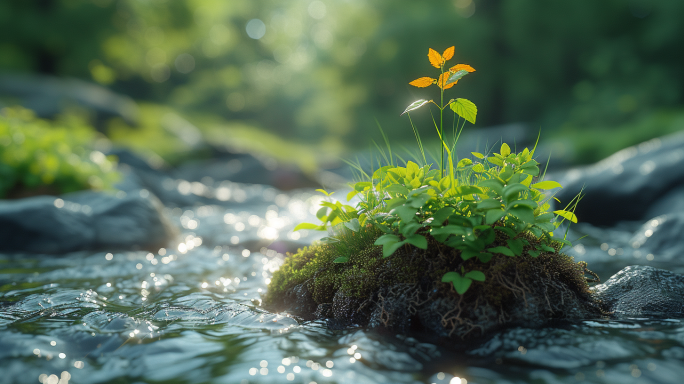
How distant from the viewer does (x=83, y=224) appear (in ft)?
16.5

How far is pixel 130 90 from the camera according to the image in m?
35.0

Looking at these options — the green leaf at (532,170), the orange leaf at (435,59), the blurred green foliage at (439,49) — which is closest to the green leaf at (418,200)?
the green leaf at (532,170)

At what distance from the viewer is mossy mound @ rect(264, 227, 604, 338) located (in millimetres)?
2271

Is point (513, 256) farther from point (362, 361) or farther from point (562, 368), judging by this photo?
point (362, 361)

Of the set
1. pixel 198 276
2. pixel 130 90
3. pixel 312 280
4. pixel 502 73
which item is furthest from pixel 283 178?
pixel 130 90

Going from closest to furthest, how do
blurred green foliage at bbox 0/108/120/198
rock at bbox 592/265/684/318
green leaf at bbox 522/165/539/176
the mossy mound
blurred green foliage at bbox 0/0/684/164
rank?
the mossy mound < green leaf at bbox 522/165/539/176 < rock at bbox 592/265/684/318 < blurred green foliage at bbox 0/108/120/198 < blurred green foliage at bbox 0/0/684/164

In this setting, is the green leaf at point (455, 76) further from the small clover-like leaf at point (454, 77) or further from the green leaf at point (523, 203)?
the green leaf at point (523, 203)

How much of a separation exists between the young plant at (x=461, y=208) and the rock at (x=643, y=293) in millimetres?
492

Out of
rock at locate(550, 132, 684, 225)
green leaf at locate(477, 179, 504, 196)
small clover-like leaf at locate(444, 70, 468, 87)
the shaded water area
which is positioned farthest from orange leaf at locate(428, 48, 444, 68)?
rock at locate(550, 132, 684, 225)

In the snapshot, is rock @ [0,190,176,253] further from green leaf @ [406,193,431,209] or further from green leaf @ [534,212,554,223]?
green leaf @ [534,212,554,223]

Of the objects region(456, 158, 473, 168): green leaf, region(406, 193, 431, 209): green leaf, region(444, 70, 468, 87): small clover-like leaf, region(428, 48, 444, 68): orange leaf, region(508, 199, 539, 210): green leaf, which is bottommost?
region(508, 199, 539, 210): green leaf

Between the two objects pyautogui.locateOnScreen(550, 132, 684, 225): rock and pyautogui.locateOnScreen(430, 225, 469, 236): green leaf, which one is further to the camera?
pyautogui.locateOnScreen(550, 132, 684, 225): rock

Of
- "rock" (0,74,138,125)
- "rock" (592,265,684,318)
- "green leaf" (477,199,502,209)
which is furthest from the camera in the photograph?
"rock" (0,74,138,125)

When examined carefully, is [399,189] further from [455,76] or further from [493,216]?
[455,76]
